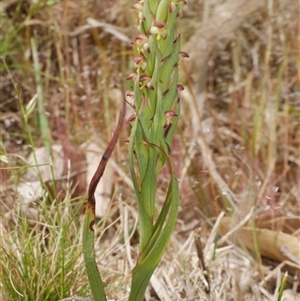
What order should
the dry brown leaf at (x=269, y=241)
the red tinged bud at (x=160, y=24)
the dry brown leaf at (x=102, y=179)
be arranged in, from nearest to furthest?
the red tinged bud at (x=160, y=24), the dry brown leaf at (x=269, y=241), the dry brown leaf at (x=102, y=179)

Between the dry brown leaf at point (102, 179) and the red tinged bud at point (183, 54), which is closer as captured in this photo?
the red tinged bud at point (183, 54)

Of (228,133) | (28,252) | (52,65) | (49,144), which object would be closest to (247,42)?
(228,133)

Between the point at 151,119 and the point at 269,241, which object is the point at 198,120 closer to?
the point at 269,241

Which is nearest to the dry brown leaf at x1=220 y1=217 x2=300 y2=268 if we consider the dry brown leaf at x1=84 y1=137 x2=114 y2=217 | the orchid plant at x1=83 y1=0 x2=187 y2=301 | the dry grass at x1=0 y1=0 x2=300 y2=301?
the dry grass at x1=0 y1=0 x2=300 y2=301

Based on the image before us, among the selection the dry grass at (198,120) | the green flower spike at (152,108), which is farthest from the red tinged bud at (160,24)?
the dry grass at (198,120)

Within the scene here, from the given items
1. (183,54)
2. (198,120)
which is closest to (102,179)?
(198,120)

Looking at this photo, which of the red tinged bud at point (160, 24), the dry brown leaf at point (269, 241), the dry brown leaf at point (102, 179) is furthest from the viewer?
the dry brown leaf at point (102, 179)

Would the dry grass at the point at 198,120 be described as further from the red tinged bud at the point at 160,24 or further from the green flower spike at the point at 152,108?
the red tinged bud at the point at 160,24
